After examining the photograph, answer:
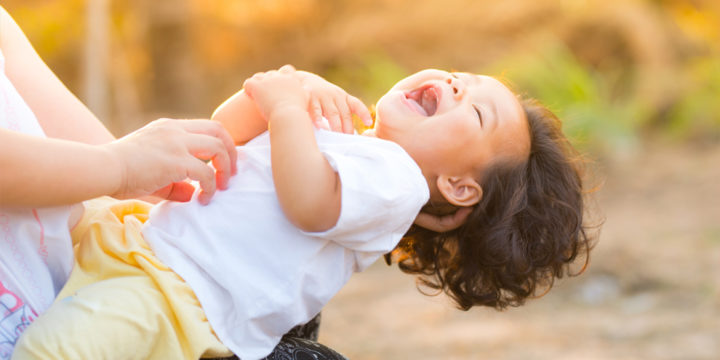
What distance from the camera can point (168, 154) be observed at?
1293mm

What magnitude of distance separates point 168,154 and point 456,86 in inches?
26.5

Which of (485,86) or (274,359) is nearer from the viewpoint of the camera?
(274,359)

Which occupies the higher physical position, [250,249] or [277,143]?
[277,143]

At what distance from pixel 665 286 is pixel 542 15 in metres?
3.90

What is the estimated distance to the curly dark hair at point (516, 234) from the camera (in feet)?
5.63

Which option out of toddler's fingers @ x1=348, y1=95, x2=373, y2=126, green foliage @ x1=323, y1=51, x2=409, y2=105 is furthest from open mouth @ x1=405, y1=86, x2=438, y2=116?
green foliage @ x1=323, y1=51, x2=409, y2=105

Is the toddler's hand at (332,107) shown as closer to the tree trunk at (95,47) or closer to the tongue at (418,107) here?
the tongue at (418,107)

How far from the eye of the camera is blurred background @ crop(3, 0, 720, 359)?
3873 mm

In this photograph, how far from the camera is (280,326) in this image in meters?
1.41

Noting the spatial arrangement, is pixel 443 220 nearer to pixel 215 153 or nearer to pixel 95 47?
pixel 215 153

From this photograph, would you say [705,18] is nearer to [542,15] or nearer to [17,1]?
[542,15]

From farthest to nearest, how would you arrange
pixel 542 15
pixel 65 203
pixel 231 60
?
1. pixel 231 60
2. pixel 542 15
3. pixel 65 203

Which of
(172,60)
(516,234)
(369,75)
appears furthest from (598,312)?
(172,60)

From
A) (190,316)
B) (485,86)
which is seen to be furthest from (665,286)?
(190,316)
